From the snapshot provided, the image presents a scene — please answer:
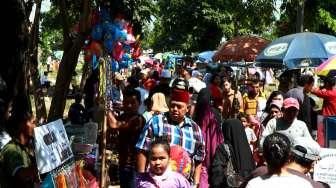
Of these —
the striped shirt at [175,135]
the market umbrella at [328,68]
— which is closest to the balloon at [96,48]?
the striped shirt at [175,135]

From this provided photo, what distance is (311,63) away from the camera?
10.9 metres

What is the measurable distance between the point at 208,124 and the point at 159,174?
8.93 feet

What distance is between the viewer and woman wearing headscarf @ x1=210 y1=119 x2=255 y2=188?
18.8 feet

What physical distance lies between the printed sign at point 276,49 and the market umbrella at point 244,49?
435 centimetres

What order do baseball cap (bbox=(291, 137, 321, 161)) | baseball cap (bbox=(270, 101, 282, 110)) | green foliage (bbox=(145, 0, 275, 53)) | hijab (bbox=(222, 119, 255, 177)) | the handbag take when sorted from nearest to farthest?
baseball cap (bbox=(291, 137, 321, 161)) < the handbag < hijab (bbox=(222, 119, 255, 177)) < baseball cap (bbox=(270, 101, 282, 110)) < green foliage (bbox=(145, 0, 275, 53))

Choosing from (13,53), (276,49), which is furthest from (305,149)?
(276,49)

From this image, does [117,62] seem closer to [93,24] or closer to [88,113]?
[93,24]

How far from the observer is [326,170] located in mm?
5555

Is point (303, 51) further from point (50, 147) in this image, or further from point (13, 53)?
point (50, 147)

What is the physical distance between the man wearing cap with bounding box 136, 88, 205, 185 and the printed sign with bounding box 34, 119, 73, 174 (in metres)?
0.80

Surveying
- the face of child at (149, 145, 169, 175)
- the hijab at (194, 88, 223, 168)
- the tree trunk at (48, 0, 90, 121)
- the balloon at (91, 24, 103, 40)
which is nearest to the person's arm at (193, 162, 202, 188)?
the face of child at (149, 145, 169, 175)

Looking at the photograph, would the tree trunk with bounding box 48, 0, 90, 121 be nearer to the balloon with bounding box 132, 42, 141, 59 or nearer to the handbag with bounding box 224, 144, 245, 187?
the balloon with bounding box 132, 42, 141, 59

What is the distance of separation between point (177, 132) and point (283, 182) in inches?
65.9

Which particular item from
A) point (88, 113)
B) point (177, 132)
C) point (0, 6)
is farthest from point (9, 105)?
point (88, 113)
